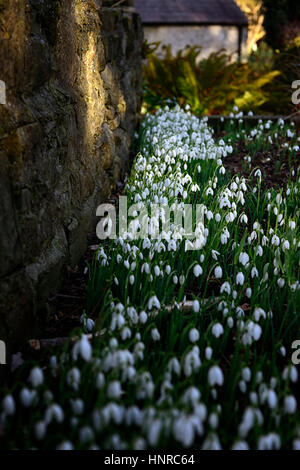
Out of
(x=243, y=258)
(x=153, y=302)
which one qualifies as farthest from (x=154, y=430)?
(x=243, y=258)

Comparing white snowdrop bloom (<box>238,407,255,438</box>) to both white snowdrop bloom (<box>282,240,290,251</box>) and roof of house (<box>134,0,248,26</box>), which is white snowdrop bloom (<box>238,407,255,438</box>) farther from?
roof of house (<box>134,0,248,26</box>)

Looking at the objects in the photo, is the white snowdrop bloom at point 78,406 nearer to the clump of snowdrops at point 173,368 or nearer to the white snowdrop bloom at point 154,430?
the clump of snowdrops at point 173,368

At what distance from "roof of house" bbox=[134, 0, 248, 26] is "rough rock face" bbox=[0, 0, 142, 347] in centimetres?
1133

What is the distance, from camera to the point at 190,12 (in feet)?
49.9

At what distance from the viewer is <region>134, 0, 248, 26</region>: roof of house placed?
14.8 meters

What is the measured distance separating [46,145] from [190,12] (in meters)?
14.0

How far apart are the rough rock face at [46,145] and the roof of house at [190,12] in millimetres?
11334

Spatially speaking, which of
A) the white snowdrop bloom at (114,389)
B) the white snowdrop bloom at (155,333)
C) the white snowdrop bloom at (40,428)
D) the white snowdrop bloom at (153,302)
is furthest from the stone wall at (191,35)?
the white snowdrop bloom at (40,428)

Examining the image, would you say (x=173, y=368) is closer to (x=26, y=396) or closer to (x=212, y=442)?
(x=212, y=442)

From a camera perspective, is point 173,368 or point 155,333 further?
point 155,333

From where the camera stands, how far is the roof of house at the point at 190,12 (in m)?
14.8

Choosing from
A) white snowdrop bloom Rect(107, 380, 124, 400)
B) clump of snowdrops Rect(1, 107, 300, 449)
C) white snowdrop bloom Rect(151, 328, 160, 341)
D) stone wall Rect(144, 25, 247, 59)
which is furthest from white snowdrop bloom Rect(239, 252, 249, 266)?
stone wall Rect(144, 25, 247, 59)

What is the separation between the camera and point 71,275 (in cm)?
313

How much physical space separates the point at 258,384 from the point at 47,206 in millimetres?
1357
